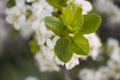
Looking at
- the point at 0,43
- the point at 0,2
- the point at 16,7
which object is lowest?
the point at 0,43

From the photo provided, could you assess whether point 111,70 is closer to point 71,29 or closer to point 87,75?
point 87,75

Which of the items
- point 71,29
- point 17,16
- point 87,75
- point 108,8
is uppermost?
point 71,29

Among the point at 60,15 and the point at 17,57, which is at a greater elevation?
the point at 60,15

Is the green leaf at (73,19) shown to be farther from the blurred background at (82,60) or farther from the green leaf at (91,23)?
the blurred background at (82,60)

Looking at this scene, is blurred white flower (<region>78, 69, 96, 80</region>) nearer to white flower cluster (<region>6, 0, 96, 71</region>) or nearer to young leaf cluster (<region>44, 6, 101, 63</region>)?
white flower cluster (<region>6, 0, 96, 71</region>)

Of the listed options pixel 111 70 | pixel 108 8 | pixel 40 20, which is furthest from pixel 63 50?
pixel 108 8

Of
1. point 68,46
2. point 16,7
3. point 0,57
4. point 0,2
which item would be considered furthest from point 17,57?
point 68,46

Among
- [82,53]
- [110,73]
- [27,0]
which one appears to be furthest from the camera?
[110,73]

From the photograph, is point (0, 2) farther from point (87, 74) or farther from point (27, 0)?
point (27, 0)
